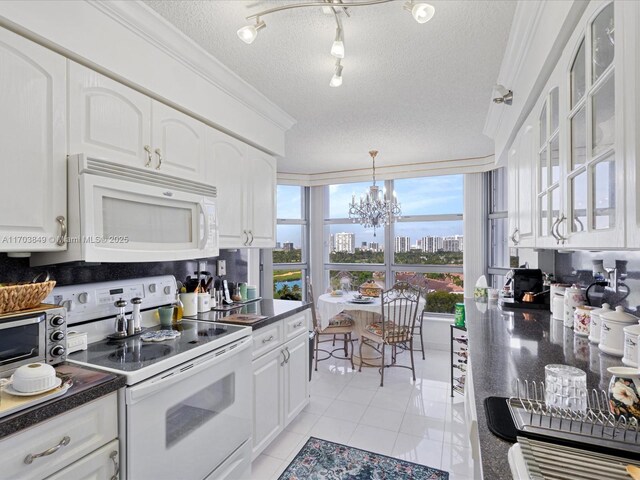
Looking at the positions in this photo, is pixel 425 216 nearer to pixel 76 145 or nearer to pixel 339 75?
pixel 339 75

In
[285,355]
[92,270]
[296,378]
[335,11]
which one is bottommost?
[296,378]

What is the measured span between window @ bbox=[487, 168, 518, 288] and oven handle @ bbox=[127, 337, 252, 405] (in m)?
3.51

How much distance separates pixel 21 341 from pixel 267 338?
123 cm

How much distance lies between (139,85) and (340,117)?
1.63 meters

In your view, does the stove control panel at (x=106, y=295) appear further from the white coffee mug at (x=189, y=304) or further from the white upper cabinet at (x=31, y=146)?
the white upper cabinet at (x=31, y=146)

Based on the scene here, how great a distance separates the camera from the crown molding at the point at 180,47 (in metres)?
1.51

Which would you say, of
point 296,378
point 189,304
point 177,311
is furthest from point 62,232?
point 296,378

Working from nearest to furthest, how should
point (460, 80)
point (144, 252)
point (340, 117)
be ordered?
point (144, 252) < point (460, 80) < point (340, 117)

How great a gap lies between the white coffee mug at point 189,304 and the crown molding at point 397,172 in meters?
3.05

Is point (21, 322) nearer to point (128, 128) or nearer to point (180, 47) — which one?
point (128, 128)

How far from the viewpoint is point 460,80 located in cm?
221

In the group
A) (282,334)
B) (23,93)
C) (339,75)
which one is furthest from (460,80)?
(23,93)

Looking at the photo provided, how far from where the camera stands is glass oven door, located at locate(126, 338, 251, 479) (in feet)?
4.17

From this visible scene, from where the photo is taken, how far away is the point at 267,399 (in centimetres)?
215
